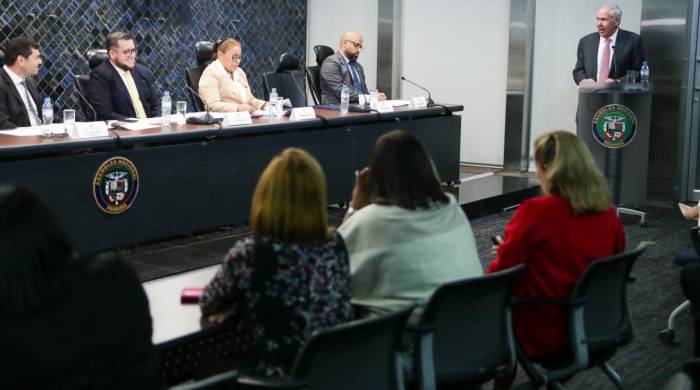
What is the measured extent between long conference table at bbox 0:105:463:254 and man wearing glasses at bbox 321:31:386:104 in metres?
0.61

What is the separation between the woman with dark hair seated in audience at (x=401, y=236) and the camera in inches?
101

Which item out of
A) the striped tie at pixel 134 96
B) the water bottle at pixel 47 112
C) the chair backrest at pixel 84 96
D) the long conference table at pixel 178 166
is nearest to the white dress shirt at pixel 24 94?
the chair backrest at pixel 84 96

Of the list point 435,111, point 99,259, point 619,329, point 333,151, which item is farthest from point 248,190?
point 99,259

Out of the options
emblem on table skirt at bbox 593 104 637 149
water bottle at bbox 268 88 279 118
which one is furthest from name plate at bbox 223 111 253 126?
→ emblem on table skirt at bbox 593 104 637 149

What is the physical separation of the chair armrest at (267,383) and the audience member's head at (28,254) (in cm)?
59

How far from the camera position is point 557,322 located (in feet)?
9.24

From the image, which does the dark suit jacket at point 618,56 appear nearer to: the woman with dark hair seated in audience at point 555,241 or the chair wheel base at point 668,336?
the chair wheel base at point 668,336

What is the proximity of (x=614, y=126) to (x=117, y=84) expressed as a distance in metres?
3.39

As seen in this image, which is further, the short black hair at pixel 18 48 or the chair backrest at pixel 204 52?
the chair backrest at pixel 204 52

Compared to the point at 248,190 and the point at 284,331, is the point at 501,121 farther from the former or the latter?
the point at 284,331

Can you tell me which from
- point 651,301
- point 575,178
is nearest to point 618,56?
point 651,301

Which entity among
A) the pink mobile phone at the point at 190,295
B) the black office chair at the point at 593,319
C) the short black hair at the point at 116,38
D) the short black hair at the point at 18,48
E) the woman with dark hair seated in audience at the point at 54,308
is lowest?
the black office chair at the point at 593,319

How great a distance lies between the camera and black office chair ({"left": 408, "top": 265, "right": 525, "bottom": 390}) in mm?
2410

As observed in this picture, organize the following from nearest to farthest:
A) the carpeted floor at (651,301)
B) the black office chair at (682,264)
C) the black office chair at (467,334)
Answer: the black office chair at (467,334) < the carpeted floor at (651,301) < the black office chair at (682,264)
